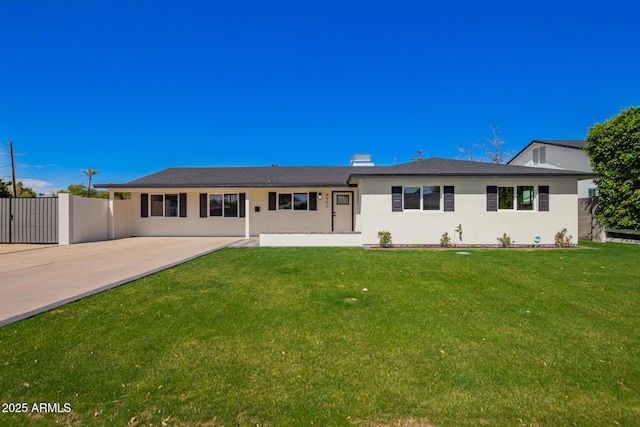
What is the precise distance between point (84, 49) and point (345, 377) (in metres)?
17.8

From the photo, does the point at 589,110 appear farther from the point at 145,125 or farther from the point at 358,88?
the point at 145,125

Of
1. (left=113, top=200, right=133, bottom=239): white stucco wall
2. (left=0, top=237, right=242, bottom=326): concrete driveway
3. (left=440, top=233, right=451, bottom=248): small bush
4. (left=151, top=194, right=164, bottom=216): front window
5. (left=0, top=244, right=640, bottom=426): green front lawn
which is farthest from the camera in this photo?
(left=151, top=194, right=164, bottom=216): front window

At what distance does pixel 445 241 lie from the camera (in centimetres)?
1107

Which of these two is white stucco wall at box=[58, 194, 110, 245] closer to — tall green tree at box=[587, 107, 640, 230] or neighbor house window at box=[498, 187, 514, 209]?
neighbor house window at box=[498, 187, 514, 209]

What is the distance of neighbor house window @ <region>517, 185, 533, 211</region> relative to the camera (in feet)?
36.9

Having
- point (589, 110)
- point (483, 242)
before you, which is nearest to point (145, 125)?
point (483, 242)

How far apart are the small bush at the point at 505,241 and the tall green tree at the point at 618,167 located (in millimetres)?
5072

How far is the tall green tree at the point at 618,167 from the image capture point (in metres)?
11.5

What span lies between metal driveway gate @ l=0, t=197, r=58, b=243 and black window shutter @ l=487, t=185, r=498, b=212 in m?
17.7

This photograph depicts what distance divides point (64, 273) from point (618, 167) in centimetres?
1945

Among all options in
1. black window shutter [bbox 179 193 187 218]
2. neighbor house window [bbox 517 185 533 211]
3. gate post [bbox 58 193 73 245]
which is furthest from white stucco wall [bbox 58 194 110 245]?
neighbor house window [bbox 517 185 533 211]

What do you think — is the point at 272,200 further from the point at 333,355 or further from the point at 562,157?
the point at 562,157

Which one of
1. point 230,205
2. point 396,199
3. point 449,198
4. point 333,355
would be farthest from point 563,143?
point 333,355

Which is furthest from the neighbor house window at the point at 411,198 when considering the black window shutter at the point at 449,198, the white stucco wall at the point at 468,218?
the black window shutter at the point at 449,198
